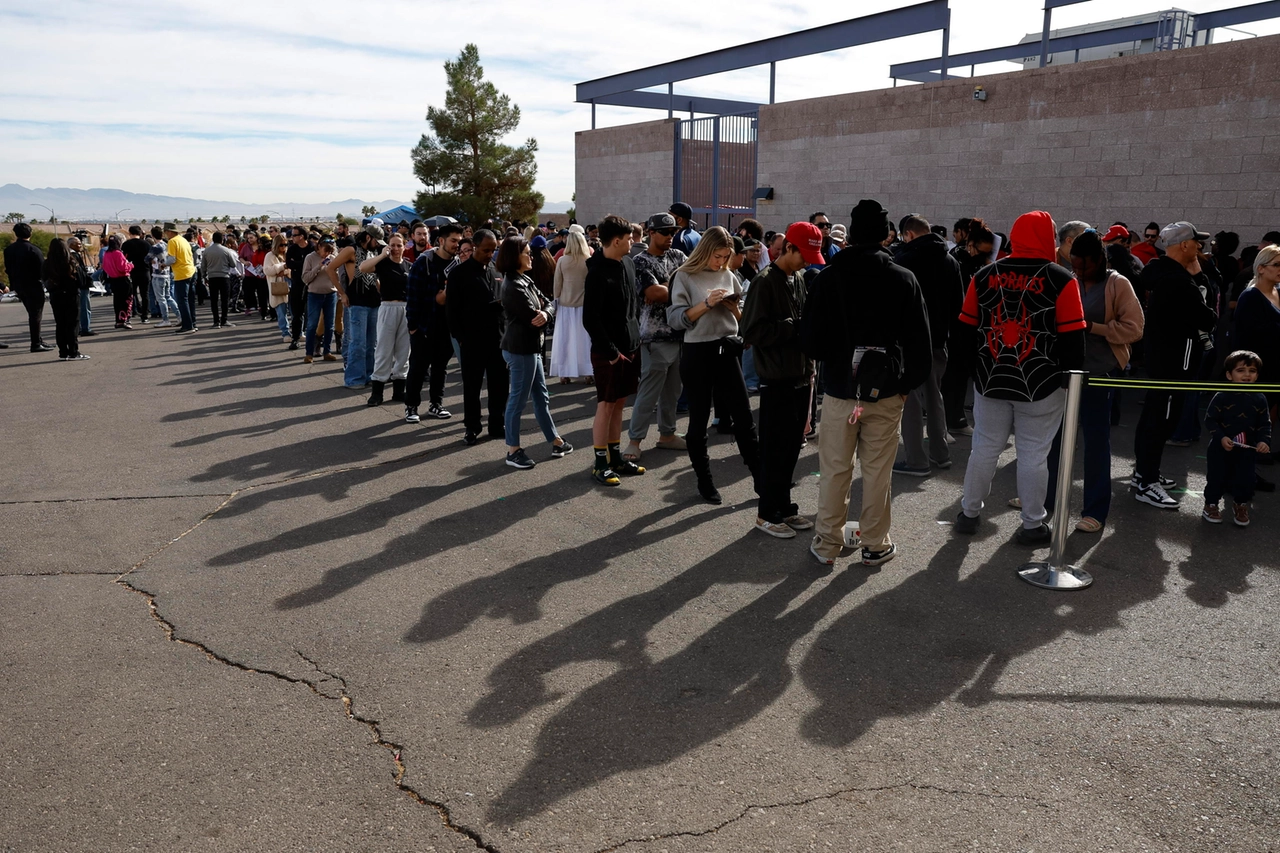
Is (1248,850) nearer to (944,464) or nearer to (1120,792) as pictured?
(1120,792)

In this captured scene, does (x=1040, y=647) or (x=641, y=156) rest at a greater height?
(x=641, y=156)

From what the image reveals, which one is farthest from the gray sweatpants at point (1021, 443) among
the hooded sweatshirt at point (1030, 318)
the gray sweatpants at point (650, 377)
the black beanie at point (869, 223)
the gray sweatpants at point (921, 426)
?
the gray sweatpants at point (650, 377)

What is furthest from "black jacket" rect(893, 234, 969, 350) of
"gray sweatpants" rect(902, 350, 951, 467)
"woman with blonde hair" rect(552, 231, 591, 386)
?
"woman with blonde hair" rect(552, 231, 591, 386)

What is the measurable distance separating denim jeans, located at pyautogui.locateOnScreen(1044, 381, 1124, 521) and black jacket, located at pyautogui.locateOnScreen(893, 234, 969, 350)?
61.3 inches

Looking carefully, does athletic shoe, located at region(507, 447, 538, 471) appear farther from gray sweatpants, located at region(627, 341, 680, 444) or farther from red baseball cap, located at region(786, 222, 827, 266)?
red baseball cap, located at region(786, 222, 827, 266)

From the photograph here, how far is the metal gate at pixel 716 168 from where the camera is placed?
22.7 m

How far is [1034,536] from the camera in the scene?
547 centimetres

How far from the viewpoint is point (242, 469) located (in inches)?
289

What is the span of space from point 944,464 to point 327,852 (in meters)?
5.77

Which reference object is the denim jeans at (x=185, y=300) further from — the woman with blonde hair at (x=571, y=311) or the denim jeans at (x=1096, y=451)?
the denim jeans at (x=1096, y=451)

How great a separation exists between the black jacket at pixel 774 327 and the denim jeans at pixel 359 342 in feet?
19.9

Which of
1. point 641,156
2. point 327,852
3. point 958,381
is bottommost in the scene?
point 327,852

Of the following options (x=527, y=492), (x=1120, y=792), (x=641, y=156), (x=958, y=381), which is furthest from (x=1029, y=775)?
(x=641, y=156)

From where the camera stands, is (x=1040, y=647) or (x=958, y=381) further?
(x=958, y=381)
